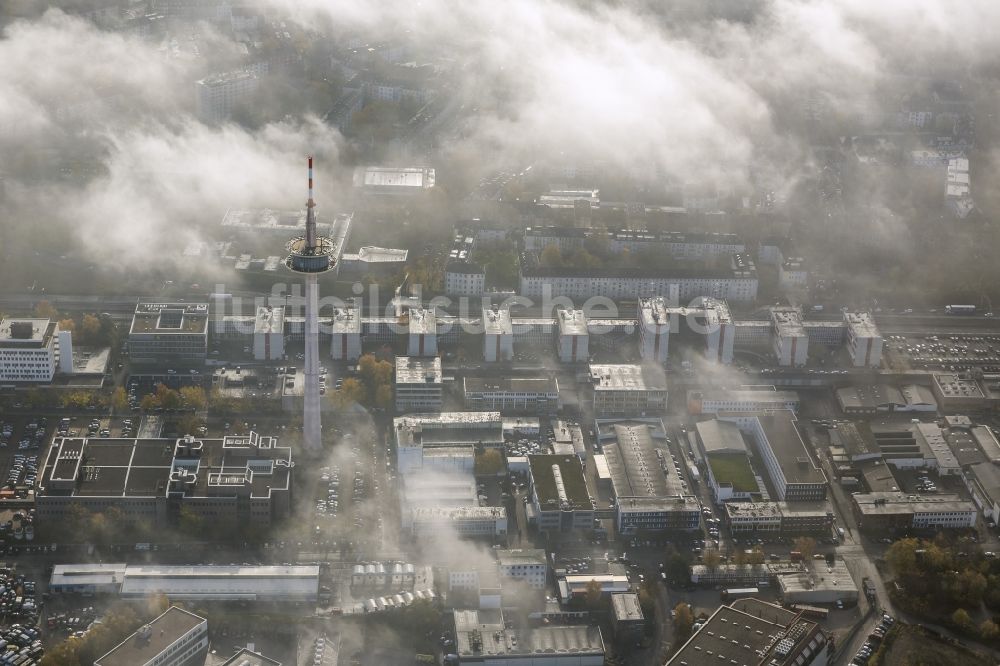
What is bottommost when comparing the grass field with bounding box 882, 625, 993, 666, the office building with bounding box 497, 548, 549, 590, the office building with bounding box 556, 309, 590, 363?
the grass field with bounding box 882, 625, 993, 666

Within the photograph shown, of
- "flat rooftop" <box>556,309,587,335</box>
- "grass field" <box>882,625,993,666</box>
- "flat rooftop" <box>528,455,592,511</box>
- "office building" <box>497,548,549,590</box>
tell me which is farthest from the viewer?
"flat rooftop" <box>556,309,587,335</box>

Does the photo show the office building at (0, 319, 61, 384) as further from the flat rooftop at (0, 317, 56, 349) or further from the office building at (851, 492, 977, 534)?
the office building at (851, 492, 977, 534)

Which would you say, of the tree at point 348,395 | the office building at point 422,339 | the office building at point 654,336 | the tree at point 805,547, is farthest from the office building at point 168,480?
the tree at point 805,547

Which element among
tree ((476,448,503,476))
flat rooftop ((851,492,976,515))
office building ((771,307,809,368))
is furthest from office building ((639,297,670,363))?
flat rooftop ((851,492,976,515))

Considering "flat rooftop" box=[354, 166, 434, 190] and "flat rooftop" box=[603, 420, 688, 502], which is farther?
"flat rooftop" box=[354, 166, 434, 190]

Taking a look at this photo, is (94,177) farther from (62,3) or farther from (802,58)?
(802,58)

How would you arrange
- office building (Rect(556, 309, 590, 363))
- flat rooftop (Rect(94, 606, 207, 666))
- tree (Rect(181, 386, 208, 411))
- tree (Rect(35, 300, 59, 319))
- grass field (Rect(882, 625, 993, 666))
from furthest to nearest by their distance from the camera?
1. tree (Rect(35, 300, 59, 319))
2. office building (Rect(556, 309, 590, 363))
3. tree (Rect(181, 386, 208, 411))
4. grass field (Rect(882, 625, 993, 666))
5. flat rooftop (Rect(94, 606, 207, 666))
